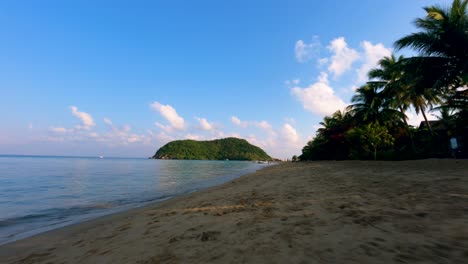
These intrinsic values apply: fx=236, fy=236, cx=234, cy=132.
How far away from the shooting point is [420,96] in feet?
77.5

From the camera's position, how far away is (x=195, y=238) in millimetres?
3928

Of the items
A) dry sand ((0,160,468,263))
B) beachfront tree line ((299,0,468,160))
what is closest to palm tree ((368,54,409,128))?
beachfront tree line ((299,0,468,160))

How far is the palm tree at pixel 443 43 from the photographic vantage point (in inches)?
551

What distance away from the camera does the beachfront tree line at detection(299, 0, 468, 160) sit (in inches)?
566

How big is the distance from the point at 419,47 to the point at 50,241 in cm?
2067

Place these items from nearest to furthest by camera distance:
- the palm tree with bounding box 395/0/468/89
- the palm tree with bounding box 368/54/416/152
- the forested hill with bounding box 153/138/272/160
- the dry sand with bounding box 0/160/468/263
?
the dry sand with bounding box 0/160/468/263, the palm tree with bounding box 395/0/468/89, the palm tree with bounding box 368/54/416/152, the forested hill with bounding box 153/138/272/160

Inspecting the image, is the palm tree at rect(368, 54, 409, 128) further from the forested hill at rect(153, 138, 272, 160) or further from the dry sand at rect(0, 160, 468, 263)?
the forested hill at rect(153, 138, 272, 160)

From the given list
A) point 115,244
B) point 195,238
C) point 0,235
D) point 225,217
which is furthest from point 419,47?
point 0,235

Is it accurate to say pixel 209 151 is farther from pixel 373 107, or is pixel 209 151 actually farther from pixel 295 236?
pixel 295 236

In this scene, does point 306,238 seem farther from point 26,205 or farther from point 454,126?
point 454,126

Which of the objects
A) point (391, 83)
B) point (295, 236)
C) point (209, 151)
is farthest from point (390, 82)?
point (209, 151)

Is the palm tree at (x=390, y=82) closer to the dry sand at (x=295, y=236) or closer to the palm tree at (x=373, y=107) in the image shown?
the palm tree at (x=373, y=107)

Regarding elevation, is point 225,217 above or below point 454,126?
below

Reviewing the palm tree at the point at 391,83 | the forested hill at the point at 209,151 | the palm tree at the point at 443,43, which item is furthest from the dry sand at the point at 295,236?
the forested hill at the point at 209,151
